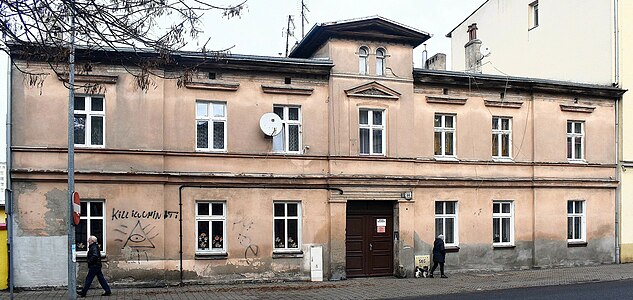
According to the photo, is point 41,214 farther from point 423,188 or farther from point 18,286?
point 423,188

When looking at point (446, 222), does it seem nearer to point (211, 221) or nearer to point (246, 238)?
point (246, 238)

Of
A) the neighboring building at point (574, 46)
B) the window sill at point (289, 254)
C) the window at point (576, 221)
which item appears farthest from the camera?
the neighboring building at point (574, 46)

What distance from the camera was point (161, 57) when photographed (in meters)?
A: 9.72

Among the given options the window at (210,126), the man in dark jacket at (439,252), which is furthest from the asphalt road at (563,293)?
the window at (210,126)

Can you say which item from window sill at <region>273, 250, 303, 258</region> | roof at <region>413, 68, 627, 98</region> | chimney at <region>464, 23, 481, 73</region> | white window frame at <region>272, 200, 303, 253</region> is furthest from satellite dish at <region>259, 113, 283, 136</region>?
chimney at <region>464, 23, 481, 73</region>

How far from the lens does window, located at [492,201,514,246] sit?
22719 millimetres

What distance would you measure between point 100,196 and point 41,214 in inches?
63.2

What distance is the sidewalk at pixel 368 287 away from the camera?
16844mm

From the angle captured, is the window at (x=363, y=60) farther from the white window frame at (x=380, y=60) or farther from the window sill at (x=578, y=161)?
the window sill at (x=578, y=161)

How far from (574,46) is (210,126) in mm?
16458

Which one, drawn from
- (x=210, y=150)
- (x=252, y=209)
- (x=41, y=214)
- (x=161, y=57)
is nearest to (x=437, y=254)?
(x=252, y=209)

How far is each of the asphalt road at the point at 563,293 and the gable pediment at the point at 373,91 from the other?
6.94m

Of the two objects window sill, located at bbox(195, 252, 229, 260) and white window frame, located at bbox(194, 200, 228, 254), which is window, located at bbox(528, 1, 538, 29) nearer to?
white window frame, located at bbox(194, 200, 228, 254)

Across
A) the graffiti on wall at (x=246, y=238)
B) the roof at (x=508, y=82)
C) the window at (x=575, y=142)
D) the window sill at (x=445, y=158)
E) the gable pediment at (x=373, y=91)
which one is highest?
the roof at (x=508, y=82)
